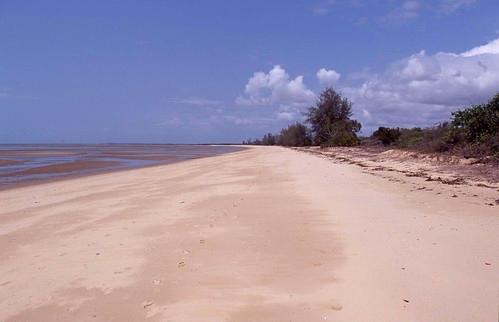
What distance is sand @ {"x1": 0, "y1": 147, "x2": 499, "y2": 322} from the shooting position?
412 cm

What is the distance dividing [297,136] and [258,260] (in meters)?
87.5

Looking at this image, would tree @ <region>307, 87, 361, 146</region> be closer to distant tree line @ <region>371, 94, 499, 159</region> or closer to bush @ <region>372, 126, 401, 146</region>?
bush @ <region>372, 126, 401, 146</region>

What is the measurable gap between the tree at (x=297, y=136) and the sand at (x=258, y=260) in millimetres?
79073

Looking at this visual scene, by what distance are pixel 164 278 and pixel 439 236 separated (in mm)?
3936

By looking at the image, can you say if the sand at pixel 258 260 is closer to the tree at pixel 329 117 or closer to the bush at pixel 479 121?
the bush at pixel 479 121

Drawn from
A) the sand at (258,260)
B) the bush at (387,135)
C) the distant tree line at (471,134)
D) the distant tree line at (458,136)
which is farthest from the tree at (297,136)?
the sand at (258,260)

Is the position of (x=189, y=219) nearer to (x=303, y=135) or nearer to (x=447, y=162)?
(x=447, y=162)

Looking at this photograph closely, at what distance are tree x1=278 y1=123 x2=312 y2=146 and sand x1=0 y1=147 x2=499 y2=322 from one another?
79.1m

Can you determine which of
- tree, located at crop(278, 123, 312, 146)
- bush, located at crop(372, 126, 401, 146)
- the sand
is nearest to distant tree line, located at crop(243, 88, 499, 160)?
bush, located at crop(372, 126, 401, 146)

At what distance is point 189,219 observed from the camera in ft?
27.7

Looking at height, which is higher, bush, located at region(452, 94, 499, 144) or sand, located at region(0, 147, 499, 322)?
bush, located at region(452, 94, 499, 144)

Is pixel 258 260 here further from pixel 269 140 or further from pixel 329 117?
pixel 269 140

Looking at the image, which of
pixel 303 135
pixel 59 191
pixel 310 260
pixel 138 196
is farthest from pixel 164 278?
pixel 303 135

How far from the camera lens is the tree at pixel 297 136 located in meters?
89.3
